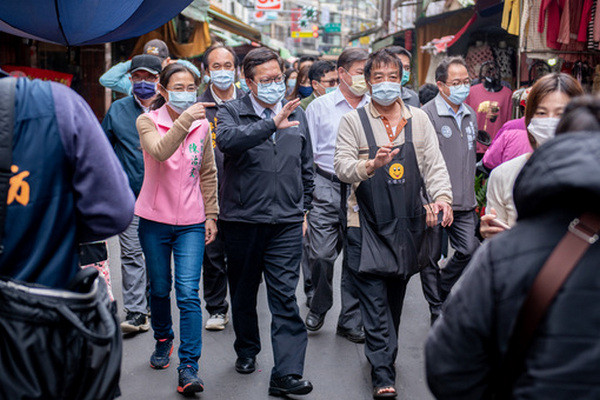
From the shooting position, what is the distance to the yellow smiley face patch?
4.27 metres

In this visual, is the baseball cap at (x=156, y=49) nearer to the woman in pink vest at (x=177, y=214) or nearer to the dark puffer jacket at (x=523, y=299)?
the woman in pink vest at (x=177, y=214)

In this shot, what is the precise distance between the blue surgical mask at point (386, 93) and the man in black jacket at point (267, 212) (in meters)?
0.55

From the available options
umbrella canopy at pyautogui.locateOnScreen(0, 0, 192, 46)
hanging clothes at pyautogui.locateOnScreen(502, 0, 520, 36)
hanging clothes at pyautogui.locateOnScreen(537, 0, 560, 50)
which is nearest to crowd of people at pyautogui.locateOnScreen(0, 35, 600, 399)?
umbrella canopy at pyautogui.locateOnScreen(0, 0, 192, 46)

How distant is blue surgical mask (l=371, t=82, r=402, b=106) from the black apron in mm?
301

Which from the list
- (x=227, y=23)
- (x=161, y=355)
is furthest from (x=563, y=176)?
(x=227, y=23)

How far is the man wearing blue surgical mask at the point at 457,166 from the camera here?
566 cm

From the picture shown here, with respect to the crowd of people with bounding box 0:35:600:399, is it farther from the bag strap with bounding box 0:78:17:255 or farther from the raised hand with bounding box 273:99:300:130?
the bag strap with bounding box 0:78:17:255

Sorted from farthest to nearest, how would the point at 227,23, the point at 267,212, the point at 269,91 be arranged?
the point at 227,23 → the point at 269,91 → the point at 267,212

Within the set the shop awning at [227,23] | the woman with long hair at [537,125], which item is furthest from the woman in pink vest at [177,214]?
the shop awning at [227,23]

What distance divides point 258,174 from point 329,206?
1439 millimetres

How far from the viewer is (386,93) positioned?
4418 mm

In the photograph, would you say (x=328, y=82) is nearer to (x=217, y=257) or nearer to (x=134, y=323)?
(x=217, y=257)

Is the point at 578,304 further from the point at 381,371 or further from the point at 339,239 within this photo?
the point at 339,239

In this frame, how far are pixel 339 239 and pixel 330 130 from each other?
0.94 meters
